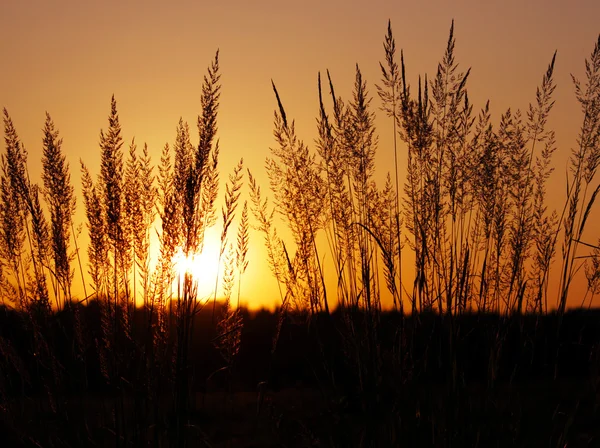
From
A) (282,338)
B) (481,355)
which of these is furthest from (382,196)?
(282,338)

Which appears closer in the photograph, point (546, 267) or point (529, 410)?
point (529, 410)

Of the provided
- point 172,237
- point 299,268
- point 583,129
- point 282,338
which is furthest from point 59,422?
point 282,338

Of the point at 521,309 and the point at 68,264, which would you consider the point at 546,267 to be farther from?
the point at 68,264

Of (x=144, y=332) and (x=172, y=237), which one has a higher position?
(x=172, y=237)

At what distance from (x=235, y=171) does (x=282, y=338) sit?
4990 millimetres

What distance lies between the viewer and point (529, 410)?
9.66 feet

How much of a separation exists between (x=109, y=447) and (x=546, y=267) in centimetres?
229

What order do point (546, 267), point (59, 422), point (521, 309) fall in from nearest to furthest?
1. point (59, 422)
2. point (521, 309)
3. point (546, 267)

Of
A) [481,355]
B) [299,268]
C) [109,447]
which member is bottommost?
[109,447]

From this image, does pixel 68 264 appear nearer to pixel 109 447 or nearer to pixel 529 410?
pixel 109 447

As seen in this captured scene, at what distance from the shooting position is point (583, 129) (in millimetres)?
3254

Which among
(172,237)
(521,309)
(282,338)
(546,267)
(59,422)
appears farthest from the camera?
(282,338)

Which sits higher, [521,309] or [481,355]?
[521,309]

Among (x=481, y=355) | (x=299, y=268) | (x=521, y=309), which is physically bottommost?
(x=481, y=355)
